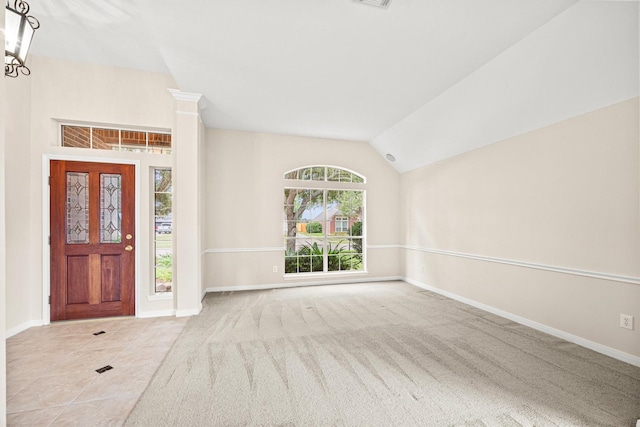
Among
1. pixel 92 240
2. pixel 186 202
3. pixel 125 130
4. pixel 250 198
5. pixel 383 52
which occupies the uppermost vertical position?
pixel 383 52

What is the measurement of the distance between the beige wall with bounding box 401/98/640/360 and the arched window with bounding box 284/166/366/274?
5.81 feet

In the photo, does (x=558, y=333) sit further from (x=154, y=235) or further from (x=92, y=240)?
(x=92, y=240)

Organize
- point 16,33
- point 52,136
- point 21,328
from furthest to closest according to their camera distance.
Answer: point 52,136 → point 21,328 → point 16,33

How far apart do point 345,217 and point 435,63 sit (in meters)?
3.45

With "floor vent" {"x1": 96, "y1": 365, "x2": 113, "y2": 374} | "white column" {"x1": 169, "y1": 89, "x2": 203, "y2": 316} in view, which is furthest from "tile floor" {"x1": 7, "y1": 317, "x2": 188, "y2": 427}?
"white column" {"x1": 169, "y1": 89, "x2": 203, "y2": 316}

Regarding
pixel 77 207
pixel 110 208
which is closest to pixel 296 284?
pixel 110 208

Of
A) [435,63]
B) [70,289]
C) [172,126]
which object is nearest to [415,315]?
[435,63]

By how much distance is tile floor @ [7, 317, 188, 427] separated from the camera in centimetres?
187

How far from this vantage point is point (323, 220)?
5758 millimetres

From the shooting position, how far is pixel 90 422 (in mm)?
1776

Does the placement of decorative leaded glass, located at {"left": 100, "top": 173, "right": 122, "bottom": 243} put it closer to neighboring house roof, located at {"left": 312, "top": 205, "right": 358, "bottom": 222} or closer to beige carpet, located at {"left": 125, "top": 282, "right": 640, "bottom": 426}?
beige carpet, located at {"left": 125, "top": 282, "right": 640, "bottom": 426}

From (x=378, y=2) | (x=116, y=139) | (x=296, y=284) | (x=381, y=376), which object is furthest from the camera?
(x=296, y=284)

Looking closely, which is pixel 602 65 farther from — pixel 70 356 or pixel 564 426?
pixel 70 356

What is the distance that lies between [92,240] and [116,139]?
4.43 feet
